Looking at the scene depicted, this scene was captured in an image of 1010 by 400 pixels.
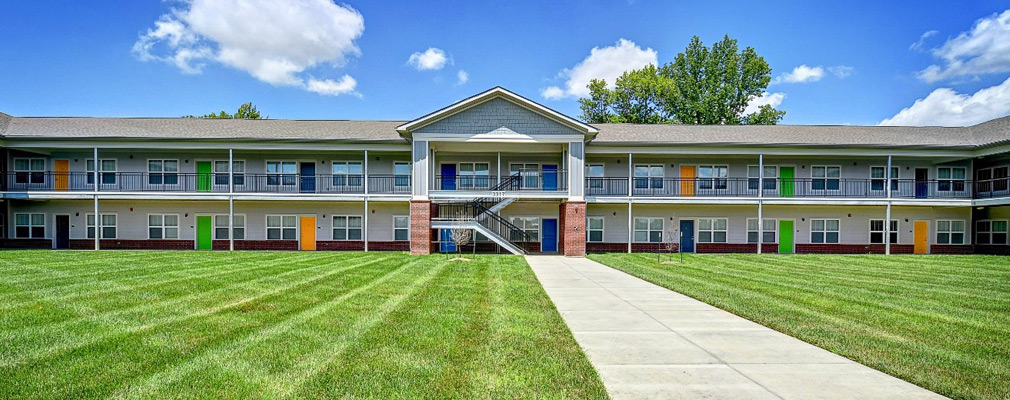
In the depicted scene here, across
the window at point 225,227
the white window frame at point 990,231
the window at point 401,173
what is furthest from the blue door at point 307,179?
the white window frame at point 990,231

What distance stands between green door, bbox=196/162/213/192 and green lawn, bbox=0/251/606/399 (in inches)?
564

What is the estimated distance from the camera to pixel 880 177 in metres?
25.7

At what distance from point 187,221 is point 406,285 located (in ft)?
64.2

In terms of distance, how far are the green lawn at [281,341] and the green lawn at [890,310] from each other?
3.30 meters

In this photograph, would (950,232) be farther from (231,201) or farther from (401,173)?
(231,201)

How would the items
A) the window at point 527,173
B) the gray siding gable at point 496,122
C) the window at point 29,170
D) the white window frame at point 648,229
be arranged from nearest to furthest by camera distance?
the gray siding gable at point 496,122 → the window at point 527,173 → the window at point 29,170 → the white window frame at point 648,229

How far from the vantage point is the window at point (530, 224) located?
82.7 ft

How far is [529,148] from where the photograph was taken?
76.9ft

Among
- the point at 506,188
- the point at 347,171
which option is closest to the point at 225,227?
the point at 347,171

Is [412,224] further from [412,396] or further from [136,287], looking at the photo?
[412,396]

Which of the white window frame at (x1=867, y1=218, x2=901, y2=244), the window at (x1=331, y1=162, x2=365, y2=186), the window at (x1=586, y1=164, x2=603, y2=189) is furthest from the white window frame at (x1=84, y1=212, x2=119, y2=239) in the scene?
the white window frame at (x1=867, y1=218, x2=901, y2=244)

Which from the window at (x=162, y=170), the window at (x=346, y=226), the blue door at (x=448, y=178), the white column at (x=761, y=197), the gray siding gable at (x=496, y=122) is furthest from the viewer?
the window at (x=346, y=226)

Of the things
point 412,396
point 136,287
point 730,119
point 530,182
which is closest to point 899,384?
point 412,396

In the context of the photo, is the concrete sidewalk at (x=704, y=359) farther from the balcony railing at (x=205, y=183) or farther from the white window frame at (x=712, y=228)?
the white window frame at (x=712, y=228)
